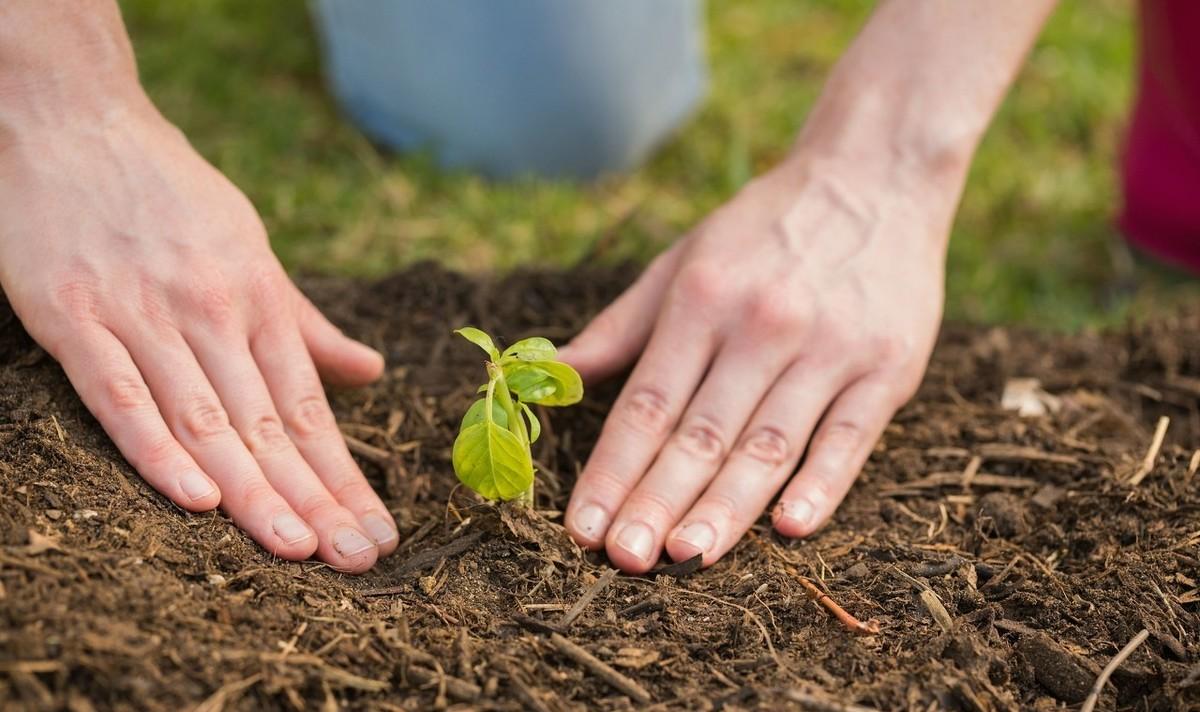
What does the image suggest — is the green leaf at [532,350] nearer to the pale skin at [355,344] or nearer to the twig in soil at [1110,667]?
the pale skin at [355,344]

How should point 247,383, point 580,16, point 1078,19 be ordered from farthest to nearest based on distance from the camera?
point 1078,19 → point 580,16 → point 247,383

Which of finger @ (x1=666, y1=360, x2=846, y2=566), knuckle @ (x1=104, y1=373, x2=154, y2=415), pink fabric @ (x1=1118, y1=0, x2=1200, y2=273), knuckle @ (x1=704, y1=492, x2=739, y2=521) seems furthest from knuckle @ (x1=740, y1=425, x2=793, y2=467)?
pink fabric @ (x1=1118, y1=0, x2=1200, y2=273)

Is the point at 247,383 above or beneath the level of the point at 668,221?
above

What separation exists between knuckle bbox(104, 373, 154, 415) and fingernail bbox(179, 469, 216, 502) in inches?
5.8

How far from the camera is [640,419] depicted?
2.16 m

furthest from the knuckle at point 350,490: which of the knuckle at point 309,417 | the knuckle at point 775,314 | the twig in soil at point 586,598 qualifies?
the knuckle at point 775,314

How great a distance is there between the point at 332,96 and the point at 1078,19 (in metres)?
3.12

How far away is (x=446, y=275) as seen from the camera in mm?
2736

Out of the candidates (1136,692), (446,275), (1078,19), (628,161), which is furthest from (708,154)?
(1136,692)

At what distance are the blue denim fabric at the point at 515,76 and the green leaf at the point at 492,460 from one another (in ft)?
6.90

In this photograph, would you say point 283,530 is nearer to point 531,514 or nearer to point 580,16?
point 531,514

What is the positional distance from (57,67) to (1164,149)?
3.18 m

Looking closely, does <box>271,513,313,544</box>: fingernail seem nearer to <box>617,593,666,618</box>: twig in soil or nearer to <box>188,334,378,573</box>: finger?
<box>188,334,378,573</box>: finger

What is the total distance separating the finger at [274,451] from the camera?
74.3 inches
